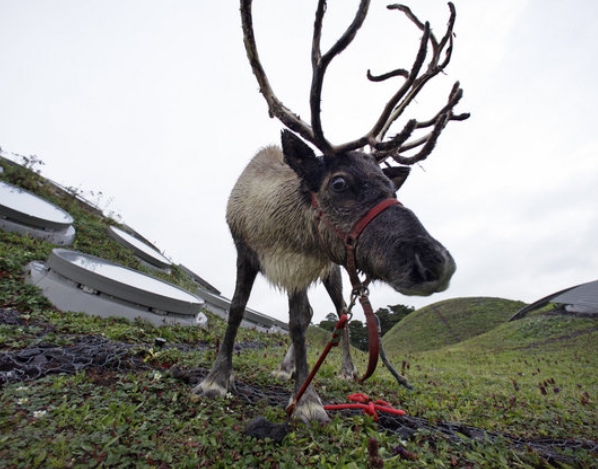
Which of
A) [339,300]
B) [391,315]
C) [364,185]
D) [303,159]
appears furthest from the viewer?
[391,315]

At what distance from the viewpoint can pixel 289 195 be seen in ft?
10.6

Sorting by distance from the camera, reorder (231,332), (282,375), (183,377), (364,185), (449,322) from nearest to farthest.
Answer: (364,185) → (183,377) → (231,332) → (282,375) → (449,322)

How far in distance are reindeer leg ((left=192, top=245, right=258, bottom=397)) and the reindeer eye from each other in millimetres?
1301

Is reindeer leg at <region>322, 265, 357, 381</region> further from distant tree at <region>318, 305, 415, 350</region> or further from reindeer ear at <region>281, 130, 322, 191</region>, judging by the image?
distant tree at <region>318, 305, 415, 350</region>

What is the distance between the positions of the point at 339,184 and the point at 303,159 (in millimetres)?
476

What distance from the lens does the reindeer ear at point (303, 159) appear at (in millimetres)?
2871

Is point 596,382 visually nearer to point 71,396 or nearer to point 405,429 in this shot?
point 405,429

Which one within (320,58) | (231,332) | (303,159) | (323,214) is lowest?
(231,332)

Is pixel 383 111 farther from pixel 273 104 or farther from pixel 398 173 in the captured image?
pixel 273 104

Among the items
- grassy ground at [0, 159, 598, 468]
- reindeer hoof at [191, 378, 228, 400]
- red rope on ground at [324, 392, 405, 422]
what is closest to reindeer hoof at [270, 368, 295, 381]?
grassy ground at [0, 159, 598, 468]

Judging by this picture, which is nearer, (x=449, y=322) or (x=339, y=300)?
(x=339, y=300)

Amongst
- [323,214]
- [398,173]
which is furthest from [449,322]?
[323,214]

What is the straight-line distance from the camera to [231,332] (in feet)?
11.9

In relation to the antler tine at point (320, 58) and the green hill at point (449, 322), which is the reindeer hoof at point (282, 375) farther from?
the green hill at point (449, 322)
